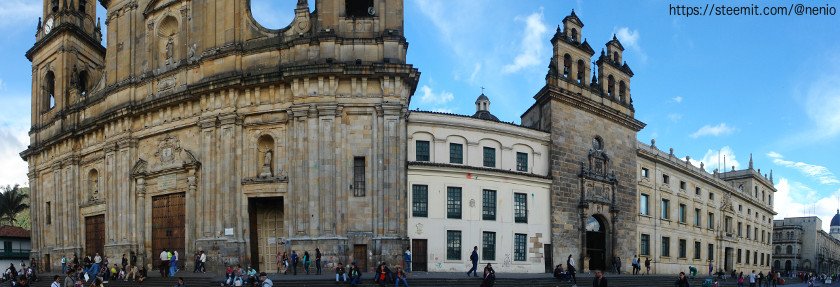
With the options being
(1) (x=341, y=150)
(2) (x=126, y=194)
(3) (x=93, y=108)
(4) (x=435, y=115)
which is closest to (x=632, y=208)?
(4) (x=435, y=115)

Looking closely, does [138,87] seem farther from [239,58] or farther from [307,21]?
[307,21]

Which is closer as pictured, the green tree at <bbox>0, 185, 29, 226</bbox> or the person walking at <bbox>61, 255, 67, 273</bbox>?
the person walking at <bbox>61, 255, 67, 273</bbox>

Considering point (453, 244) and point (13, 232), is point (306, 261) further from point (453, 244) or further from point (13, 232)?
point (13, 232)

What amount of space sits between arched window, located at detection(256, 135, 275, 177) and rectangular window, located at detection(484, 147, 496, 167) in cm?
1100

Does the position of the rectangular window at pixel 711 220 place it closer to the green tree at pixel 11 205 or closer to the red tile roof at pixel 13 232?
the red tile roof at pixel 13 232

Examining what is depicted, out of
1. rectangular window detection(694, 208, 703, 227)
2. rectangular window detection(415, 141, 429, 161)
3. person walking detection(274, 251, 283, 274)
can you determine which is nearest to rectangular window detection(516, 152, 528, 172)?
rectangular window detection(415, 141, 429, 161)

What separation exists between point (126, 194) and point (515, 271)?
852 inches

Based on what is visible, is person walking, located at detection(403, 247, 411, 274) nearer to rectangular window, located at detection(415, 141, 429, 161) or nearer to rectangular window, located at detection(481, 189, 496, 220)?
rectangular window, located at detection(415, 141, 429, 161)

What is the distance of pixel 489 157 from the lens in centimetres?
3672

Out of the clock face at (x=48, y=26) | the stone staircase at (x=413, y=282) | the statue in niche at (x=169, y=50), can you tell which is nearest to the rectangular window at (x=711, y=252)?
the stone staircase at (x=413, y=282)

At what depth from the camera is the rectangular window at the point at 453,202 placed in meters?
34.8

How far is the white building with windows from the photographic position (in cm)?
3412

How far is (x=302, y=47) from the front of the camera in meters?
32.9

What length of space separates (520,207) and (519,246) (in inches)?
82.0
